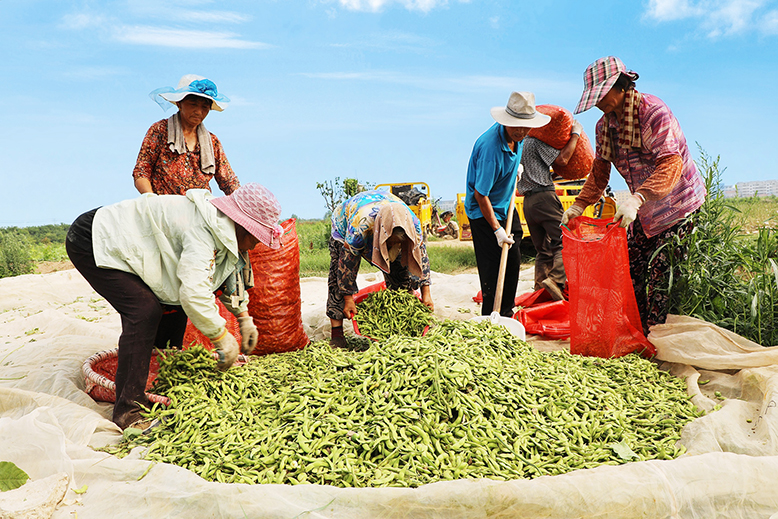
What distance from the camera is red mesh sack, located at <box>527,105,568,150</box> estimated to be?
4.90 metres

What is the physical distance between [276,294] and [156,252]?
121 cm

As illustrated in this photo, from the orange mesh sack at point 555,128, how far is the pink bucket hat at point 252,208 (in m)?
3.20

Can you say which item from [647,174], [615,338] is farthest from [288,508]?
[647,174]

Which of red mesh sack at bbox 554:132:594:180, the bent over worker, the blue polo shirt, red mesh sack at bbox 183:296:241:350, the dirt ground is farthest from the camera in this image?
the dirt ground

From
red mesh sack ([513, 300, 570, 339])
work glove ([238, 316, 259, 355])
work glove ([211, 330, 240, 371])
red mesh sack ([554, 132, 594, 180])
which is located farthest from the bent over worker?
red mesh sack ([554, 132, 594, 180])

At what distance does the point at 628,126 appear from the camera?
3.39 m

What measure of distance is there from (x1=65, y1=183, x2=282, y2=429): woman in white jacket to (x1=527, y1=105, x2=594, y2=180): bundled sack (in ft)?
10.6

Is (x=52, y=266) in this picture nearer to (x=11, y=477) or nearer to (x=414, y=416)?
(x=11, y=477)

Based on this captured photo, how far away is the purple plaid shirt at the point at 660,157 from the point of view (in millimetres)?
3254

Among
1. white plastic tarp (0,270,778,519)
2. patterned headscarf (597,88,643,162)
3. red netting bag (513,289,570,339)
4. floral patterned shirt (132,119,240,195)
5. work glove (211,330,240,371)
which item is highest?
patterned headscarf (597,88,643,162)

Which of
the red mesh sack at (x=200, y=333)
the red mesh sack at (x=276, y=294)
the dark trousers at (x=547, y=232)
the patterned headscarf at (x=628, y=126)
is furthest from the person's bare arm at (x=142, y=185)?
the dark trousers at (x=547, y=232)

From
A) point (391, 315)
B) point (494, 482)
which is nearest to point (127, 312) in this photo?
point (391, 315)

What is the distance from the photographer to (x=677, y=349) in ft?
11.0

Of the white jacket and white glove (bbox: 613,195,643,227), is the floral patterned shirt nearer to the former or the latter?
the white jacket
